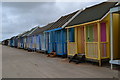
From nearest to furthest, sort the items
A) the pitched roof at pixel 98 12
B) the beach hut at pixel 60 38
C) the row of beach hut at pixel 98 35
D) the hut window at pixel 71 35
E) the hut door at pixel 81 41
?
the row of beach hut at pixel 98 35 < the pitched roof at pixel 98 12 < the hut door at pixel 81 41 < the hut window at pixel 71 35 < the beach hut at pixel 60 38

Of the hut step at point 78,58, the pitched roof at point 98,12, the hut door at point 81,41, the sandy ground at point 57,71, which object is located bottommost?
the sandy ground at point 57,71

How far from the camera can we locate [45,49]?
1816cm

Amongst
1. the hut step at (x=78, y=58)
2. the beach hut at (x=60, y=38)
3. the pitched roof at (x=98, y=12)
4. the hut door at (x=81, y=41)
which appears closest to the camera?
the pitched roof at (x=98, y=12)

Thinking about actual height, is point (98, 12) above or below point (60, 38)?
above

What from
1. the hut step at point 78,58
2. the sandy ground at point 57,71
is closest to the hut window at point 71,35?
the hut step at point 78,58

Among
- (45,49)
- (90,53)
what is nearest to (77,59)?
(90,53)

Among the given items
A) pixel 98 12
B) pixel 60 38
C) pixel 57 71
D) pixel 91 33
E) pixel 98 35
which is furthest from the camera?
pixel 60 38

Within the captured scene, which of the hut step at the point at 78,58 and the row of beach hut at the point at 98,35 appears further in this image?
the hut step at the point at 78,58

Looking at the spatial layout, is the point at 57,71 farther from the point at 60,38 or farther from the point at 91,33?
the point at 60,38

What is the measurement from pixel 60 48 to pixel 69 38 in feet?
5.04

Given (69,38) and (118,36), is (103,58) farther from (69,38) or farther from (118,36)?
(69,38)

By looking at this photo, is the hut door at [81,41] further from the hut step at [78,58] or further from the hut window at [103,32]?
the hut window at [103,32]

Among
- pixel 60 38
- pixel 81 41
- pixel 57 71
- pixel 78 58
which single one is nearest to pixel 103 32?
pixel 78 58

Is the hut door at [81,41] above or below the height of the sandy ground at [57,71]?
above
